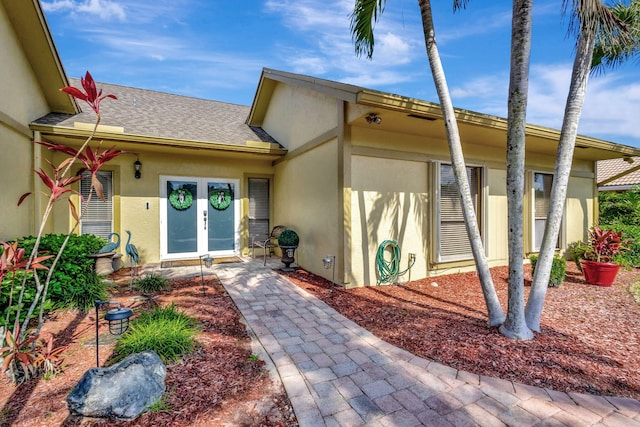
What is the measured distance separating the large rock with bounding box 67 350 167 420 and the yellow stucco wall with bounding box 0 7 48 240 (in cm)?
423

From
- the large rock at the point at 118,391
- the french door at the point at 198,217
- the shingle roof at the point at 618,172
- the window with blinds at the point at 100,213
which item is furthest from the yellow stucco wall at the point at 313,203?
the shingle roof at the point at 618,172

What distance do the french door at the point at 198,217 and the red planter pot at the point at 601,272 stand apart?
25.7 ft

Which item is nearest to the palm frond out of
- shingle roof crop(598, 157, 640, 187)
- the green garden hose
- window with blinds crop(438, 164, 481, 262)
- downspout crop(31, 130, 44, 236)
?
window with blinds crop(438, 164, 481, 262)

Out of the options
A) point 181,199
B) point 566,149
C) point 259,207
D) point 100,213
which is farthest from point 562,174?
point 100,213

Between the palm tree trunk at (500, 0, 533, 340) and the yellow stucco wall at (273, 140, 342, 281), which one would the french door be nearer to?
the yellow stucco wall at (273, 140, 342, 281)

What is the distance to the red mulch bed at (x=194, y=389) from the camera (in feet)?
6.42

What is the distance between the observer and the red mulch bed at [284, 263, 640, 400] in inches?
101

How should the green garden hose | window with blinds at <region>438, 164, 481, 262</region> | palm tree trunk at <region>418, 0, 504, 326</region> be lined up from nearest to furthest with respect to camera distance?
palm tree trunk at <region>418, 0, 504, 326</region>
the green garden hose
window with blinds at <region>438, 164, 481, 262</region>

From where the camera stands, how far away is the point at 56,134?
5707mm

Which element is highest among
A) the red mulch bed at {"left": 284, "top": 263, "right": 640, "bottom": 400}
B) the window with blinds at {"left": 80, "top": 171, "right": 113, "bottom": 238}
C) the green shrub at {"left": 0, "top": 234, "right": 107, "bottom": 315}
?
the window with blinds at {"left": 80, "top": 171, "right": 113, "bottom": 238}

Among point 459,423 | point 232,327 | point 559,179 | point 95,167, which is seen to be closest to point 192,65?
point 95,167

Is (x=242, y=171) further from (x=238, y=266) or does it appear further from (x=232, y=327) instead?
(x=232, y=327)

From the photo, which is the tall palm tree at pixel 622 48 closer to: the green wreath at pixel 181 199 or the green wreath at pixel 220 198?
the green wreath at pixel 220 198

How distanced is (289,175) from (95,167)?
499cm
